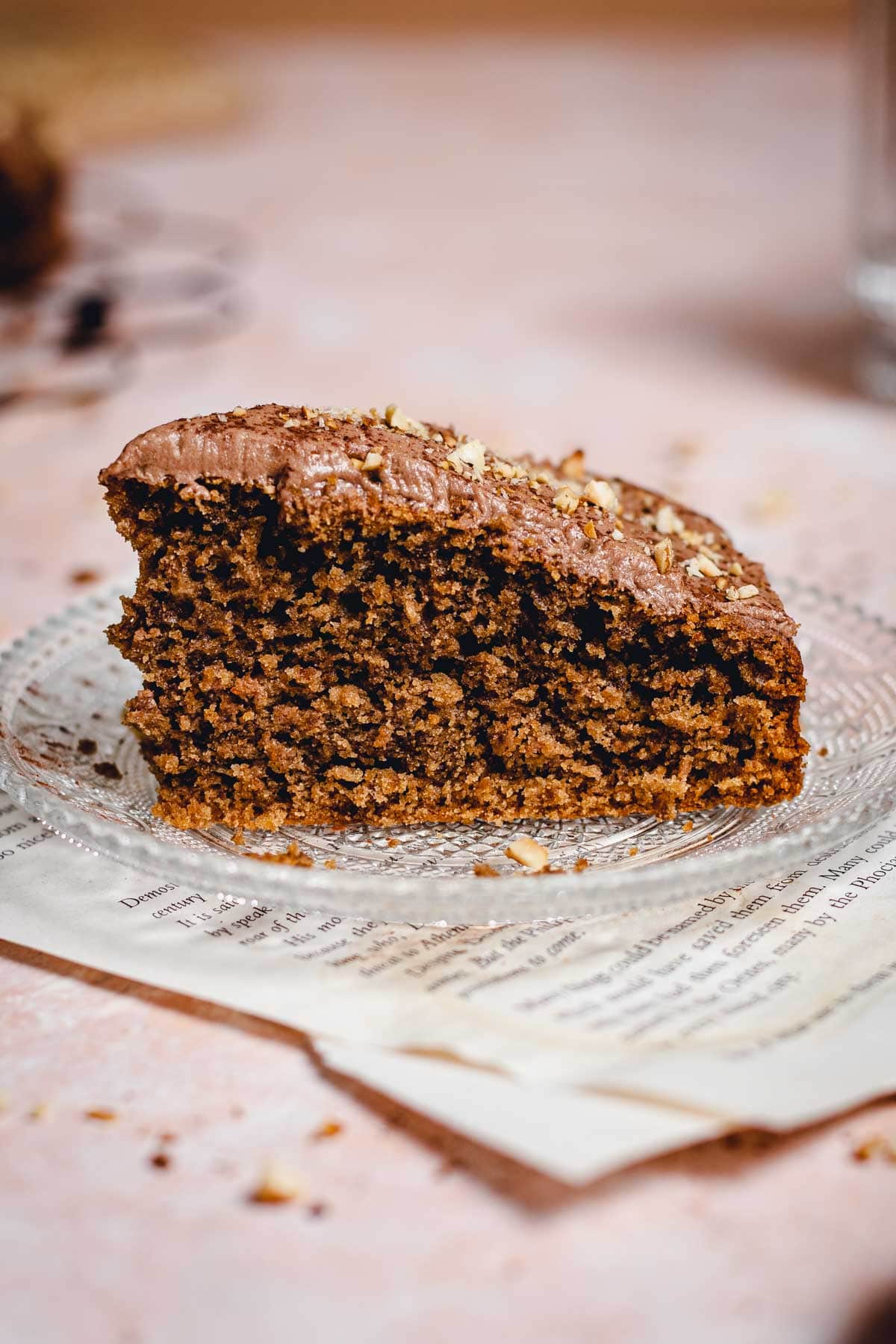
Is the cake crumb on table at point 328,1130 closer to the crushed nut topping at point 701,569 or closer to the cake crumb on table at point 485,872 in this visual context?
the cake crumb on table at point 485,872

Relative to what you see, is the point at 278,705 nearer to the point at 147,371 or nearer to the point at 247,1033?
the point at 247,1033

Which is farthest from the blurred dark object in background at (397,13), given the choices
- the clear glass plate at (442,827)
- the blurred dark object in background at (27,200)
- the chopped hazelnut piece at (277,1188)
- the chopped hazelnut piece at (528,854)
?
the chopped hazelnut piece at (277,1188)

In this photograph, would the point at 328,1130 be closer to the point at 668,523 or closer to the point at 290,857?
the point at 290,857

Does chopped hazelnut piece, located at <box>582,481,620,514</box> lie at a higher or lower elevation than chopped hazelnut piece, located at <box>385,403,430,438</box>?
lower

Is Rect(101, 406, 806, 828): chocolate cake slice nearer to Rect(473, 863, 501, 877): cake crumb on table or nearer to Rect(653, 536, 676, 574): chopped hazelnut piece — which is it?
Rect(653, 536, 676, 574): chopped hazelnut piece

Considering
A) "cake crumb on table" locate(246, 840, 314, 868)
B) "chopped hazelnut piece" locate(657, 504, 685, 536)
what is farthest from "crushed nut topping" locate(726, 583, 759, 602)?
"cake crumb on table" locate(246, 840, 314, 868)

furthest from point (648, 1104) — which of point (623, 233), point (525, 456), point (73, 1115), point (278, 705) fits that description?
point (623, 233)

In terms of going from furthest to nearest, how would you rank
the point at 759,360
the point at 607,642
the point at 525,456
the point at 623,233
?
the point at 623,233 < the point at 759,360 < the point at 525,456 < the point at 607,642
